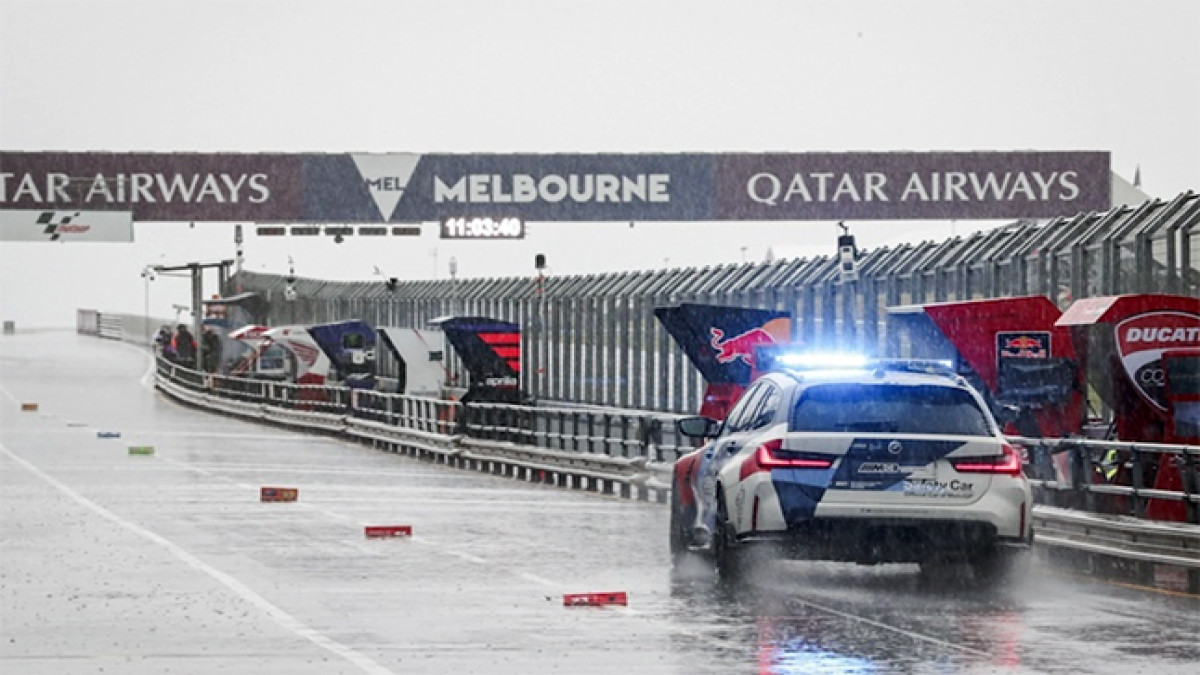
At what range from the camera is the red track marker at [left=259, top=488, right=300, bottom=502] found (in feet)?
102

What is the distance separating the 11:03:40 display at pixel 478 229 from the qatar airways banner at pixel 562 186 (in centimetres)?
310

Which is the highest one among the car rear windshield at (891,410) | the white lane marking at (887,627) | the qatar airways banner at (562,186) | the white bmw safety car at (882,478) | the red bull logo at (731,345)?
the qatar airways banner at (562,186)

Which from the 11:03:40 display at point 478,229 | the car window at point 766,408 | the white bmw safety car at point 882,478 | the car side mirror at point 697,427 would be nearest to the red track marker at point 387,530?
the car side mirror at point 697,427

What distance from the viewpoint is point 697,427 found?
19906 millimetres

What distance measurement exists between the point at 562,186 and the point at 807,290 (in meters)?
28.9

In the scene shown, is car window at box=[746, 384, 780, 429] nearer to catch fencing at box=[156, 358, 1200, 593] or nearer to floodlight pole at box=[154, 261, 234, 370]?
catch fencing at box=[156, 358, 1200, 593]

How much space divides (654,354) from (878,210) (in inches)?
779

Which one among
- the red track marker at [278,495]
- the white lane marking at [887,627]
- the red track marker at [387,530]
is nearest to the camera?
the white lane marking at [887,627]

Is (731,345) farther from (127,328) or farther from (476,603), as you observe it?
(127,328)

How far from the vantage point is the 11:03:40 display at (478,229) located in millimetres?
65250

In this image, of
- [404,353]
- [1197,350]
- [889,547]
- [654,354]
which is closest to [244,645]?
[889,547]

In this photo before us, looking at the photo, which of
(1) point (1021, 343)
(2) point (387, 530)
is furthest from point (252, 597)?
(1) point (1021, 343)

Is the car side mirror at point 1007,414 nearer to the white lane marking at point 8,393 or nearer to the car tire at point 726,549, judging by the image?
the car tire at point 726,549

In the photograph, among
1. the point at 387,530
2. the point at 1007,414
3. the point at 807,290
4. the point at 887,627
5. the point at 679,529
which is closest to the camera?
the point at 887,627
